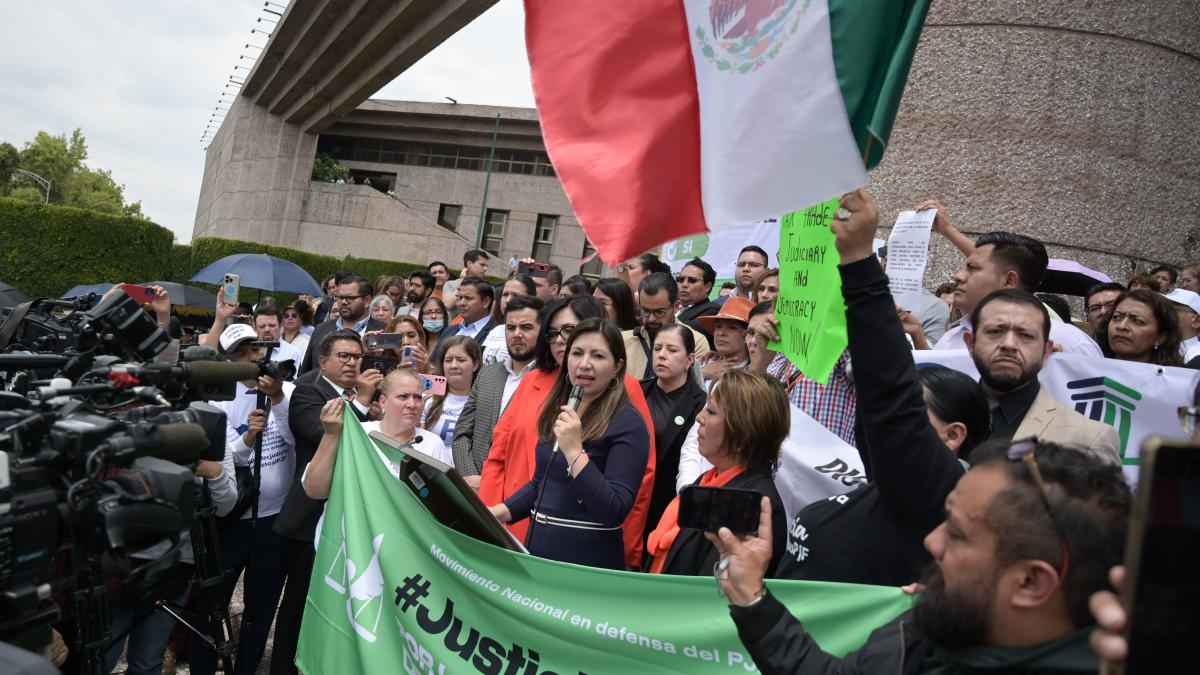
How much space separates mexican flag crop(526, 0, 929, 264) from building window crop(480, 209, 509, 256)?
4065cm

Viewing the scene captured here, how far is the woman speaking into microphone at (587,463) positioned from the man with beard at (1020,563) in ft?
6.31

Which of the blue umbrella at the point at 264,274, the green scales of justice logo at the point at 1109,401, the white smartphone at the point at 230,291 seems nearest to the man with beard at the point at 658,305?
the green scales of justice logo at the point at 1109,401

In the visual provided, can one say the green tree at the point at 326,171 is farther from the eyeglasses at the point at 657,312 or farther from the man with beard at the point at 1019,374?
the man with beard at the point at 1019,374

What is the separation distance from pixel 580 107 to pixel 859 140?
2.75ft

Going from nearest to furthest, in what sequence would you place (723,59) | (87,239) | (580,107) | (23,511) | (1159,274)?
1. (23,511)
2. (723,59)
3. (580,107)
4. (1159,274)
5. (87,239)

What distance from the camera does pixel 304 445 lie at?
5176 millimetres

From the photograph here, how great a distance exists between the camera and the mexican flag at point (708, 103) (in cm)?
236

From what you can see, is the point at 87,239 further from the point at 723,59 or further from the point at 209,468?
the point at 723,59

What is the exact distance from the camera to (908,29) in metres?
2.29

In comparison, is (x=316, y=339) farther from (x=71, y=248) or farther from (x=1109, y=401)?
(x=71, y=248)

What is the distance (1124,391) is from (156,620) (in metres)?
4.63

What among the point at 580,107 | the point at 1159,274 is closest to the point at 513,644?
the point at 580,107

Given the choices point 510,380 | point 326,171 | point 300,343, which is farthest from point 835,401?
point 326,171

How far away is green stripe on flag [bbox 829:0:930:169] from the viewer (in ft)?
7.63
